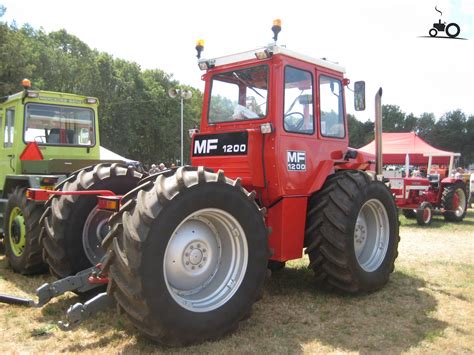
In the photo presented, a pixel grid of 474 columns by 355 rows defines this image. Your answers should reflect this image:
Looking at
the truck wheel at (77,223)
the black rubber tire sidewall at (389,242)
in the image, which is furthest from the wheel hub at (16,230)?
the black rubber tire sidewall at (389,242)

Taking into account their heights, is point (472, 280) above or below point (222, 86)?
below

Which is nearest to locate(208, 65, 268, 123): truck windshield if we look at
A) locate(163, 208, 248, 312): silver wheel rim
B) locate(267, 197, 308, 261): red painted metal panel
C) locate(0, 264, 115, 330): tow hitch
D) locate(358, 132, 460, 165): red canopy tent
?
locate(267, 197, 308, 261): red painted metal panel

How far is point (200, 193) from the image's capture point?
11.6ft

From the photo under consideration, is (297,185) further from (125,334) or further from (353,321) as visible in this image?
(125,334)

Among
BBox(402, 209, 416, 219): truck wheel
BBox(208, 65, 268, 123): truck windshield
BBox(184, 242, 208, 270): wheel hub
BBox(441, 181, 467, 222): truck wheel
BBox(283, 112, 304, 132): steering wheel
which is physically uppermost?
BBox(208, 65, 268, 123): truck windshield

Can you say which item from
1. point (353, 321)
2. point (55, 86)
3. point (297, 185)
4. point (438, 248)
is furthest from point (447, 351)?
point (55, 86)

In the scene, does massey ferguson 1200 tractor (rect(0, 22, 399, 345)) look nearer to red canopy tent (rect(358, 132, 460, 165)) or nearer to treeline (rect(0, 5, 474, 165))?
red canopy tent (rect(358, 132, 460, 165))

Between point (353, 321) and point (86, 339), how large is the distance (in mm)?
2384

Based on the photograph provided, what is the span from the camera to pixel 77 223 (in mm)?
4605

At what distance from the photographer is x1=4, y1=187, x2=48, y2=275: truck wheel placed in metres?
5.57

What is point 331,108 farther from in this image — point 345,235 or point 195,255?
point 195,255

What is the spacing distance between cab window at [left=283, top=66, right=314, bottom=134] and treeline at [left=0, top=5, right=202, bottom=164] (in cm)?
2834

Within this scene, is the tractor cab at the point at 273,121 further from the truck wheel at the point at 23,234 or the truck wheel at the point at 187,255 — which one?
the truck wheel at the point at 23,234

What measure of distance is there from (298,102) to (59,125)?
4.29m
